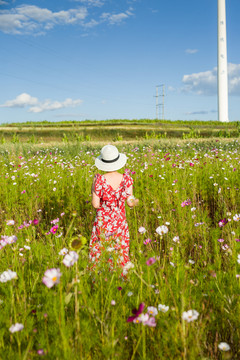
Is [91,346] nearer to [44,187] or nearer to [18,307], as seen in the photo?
[18,307]

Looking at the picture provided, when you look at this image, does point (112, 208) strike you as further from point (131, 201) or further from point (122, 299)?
point (122, 299)

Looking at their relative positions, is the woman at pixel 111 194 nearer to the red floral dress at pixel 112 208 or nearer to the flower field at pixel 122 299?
the red floral dress at pixel 112 208

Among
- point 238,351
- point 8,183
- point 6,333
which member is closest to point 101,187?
point 6,333

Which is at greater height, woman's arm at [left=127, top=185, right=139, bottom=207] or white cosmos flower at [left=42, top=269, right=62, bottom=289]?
Result: woman's arm at [left=127, top=185, right=139, bottom=207]

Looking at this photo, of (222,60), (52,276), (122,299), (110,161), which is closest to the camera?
(52,276)

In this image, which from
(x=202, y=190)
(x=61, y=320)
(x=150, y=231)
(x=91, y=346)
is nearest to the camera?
(x=61, y=320)

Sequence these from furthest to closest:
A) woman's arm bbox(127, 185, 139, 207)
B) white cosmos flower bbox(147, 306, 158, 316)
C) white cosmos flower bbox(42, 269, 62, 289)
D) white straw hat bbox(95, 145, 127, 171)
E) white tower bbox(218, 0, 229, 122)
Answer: white tower bbox(218, 0, 229, 122) → white straw hat bbox(95, 145, 127, 171) → woman's arm bbox(127, 185, 139, 207) → white cosmos flower bbox(147, 306, 158, 316) → white cosmos flower bbox(42, 269, 62, 289)

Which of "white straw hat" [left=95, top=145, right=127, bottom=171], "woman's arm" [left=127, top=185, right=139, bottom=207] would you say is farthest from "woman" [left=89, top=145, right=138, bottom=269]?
"woman's arm" [left=127, top=185, right=139, bottom=207]

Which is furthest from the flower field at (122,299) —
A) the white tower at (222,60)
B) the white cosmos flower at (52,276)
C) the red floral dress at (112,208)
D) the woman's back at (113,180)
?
the white tower at (222,60)

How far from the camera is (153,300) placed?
6.13 ft

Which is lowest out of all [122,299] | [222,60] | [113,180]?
[122,299]

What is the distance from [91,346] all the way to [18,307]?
0.57m

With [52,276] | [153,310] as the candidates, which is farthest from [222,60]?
[52,276]

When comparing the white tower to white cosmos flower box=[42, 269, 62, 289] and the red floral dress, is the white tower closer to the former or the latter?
the red floral dress
